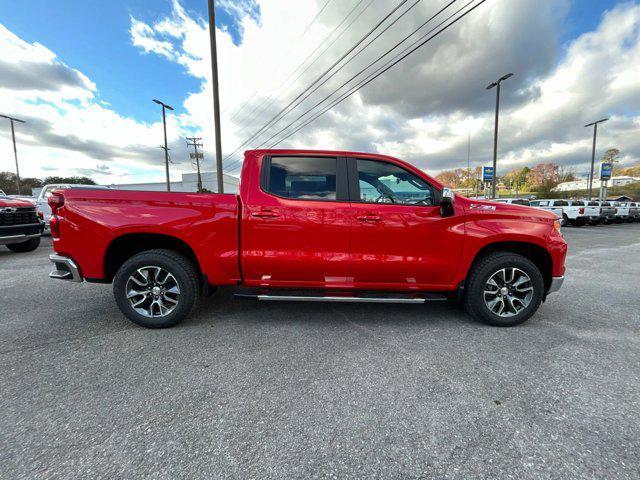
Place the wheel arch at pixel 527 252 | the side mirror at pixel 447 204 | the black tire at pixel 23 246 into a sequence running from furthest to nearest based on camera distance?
1. the black tire at pixel 23 246
2. the wheel arch at pixel 527 252
3. the side mirror at pixel 447 204

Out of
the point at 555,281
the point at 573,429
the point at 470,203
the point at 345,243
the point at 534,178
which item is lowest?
the point at 573,429

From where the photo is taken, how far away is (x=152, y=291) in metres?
3.27

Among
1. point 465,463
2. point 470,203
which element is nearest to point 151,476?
point 465,463

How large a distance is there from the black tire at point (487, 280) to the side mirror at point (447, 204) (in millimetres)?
673

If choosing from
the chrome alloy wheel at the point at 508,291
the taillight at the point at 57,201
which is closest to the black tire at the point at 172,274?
the taillight at the point at 57,201

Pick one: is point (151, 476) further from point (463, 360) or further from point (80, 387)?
point (463, 360)

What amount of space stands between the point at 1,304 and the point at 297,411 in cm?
443

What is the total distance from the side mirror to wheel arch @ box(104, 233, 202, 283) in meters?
2.65

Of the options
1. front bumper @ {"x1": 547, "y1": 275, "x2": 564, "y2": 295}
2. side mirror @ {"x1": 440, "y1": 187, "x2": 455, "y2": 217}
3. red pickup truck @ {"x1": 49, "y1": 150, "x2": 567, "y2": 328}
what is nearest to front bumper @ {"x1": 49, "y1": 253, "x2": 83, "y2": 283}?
red pickup truck @ {"x1": 49, "y1": 150, "x2": 567, "y2": 328}

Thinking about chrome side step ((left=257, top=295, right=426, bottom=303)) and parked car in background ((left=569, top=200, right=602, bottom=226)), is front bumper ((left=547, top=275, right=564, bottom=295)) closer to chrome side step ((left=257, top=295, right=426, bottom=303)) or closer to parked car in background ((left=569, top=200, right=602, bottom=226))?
chrome side step ((left=257, top=295, right=426, bottom=303))

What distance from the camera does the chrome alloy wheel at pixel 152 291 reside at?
324cm

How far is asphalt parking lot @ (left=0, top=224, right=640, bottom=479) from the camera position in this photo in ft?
5.44

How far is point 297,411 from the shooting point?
203cm

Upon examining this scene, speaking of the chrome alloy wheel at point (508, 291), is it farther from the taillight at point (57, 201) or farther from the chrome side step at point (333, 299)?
the taillight at point (57, 201)
